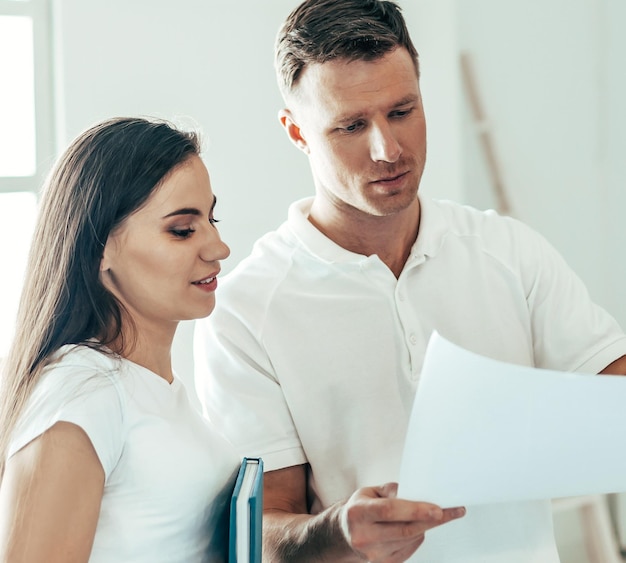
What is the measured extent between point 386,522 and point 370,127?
65cm

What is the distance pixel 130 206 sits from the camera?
3.53ft

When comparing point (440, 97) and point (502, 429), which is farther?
point (440, 97)

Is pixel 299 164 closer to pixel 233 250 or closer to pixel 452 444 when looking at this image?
pixel 233 250

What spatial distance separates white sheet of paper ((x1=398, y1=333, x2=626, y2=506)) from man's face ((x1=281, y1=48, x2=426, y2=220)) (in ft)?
1.66

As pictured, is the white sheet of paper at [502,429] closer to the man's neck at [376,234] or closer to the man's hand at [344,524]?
the man's hand at [344,524]

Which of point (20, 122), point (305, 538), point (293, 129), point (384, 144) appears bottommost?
point (305, 538)

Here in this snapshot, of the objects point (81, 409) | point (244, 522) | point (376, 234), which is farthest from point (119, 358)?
point (376, 234)

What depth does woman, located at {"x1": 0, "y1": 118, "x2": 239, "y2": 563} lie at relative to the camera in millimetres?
929

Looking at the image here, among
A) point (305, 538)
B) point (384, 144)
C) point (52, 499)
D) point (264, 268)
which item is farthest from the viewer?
point (264, 268)

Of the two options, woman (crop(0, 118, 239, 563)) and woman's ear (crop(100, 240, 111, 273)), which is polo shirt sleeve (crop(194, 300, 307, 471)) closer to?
woman (crop(0, 118, 239, 563))

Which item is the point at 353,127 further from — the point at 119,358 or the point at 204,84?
the point at 204,84

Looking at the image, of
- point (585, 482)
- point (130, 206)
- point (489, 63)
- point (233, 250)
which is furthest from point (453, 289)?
point (489, 63)

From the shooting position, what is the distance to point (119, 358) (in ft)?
3.45

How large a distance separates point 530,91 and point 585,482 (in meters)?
2.29
